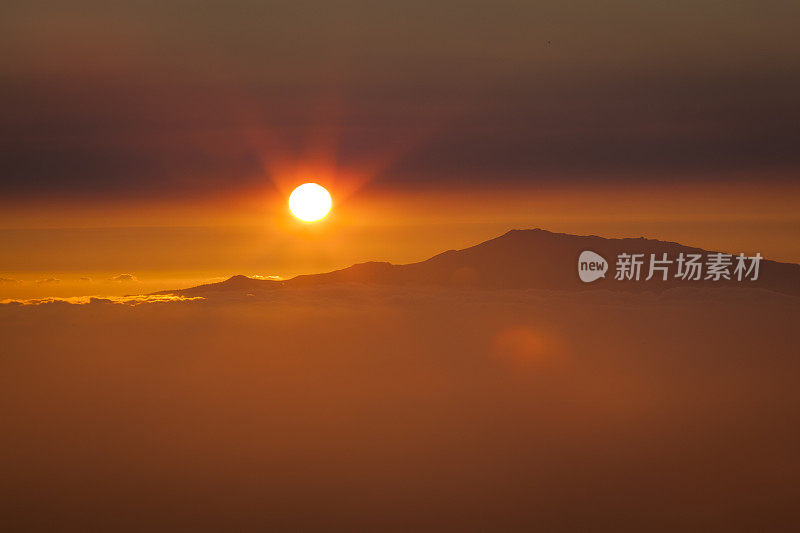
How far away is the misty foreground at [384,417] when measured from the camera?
30328 mm

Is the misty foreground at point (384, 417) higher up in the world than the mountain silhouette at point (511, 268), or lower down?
lower down

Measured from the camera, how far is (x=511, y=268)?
180250mm

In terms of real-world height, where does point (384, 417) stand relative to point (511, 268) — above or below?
below

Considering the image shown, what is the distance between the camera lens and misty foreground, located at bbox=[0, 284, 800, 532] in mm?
30328

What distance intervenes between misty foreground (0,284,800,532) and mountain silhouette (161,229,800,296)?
8195cm

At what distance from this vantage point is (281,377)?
59.5m

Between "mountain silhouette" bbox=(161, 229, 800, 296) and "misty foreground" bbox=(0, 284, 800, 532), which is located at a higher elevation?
"mountain silhouette" bbox=(161, 229, 800, 296)

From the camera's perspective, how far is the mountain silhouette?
17225 centimetres

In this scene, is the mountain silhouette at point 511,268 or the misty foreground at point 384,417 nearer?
the misty foreground at point 384,417

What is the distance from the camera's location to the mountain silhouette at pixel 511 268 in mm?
172250

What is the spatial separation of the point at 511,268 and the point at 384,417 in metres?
138

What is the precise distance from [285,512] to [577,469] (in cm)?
1460

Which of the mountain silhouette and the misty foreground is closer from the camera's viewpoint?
the misty foreground

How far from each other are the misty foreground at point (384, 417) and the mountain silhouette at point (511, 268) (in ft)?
269
